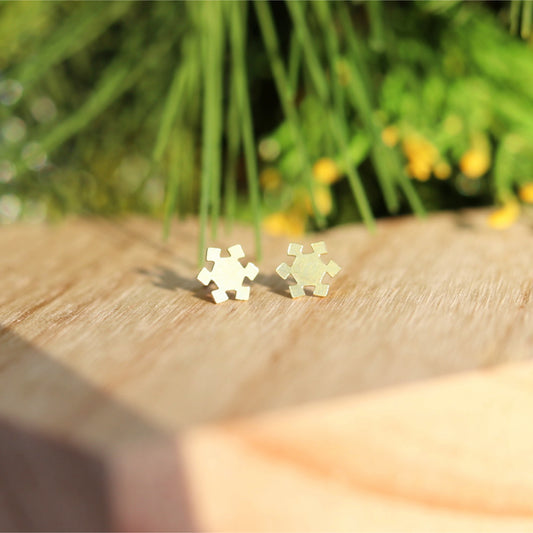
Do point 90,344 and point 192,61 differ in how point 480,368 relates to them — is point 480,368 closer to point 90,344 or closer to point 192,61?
point 90,344

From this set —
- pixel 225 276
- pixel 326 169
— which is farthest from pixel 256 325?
pixel 326 169

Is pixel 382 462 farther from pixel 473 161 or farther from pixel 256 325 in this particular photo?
pixel 473 161

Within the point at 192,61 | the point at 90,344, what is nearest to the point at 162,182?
the point at 192,61

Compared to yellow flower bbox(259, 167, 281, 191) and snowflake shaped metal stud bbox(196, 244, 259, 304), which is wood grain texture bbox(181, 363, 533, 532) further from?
yellow flower bbox(259, 167, 281, 191)

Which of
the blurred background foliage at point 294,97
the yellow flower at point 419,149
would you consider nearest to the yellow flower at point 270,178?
the blurred background foliage at point 294,97

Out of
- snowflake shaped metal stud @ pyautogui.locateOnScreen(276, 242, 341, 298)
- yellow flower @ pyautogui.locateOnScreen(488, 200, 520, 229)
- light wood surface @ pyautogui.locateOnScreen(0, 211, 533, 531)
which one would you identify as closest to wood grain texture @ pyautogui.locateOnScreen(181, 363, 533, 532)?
light wood surface @ pyautogui.locateOnScreen(0, 211, 533, 531)

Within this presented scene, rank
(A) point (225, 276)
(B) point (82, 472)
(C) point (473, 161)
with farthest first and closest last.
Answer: (C) point (473, 161) → (A) point (225, 276) → (B) point (82, 472)
